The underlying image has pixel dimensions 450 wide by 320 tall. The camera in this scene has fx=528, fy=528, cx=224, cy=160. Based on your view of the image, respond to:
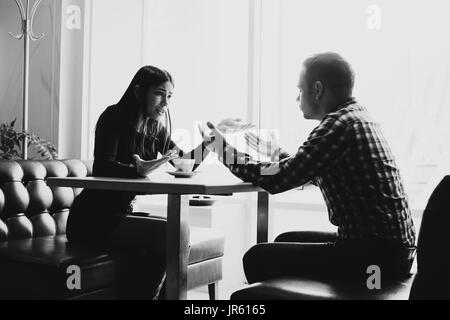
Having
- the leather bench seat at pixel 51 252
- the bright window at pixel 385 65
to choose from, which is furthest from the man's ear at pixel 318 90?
the bright window at pixel 385 65

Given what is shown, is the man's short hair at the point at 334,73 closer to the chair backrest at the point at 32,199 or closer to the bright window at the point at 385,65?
the chair backrest at the point at 32,199

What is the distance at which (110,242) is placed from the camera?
94.5 inches

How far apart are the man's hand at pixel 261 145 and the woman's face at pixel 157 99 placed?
0.49 m

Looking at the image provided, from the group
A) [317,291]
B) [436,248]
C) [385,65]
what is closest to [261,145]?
[317,291]

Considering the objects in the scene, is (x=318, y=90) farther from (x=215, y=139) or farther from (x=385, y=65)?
(x=385, y=65)

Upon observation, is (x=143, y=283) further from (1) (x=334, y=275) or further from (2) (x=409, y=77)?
(2) (x=409, y=77)

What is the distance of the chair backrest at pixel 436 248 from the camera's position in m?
1.14

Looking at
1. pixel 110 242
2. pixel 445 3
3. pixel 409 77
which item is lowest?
pixel 110 242

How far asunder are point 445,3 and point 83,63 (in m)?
2.52

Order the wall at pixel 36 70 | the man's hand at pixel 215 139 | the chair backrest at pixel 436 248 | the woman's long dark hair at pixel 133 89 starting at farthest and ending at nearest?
the wall at pixel 36 70, the woman's long dark hair at pixel 133 89, the man's hand at pixel 215 139, the chair backrest at pixel 436 248

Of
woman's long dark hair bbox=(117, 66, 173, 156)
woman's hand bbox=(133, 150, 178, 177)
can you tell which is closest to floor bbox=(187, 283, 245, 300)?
woman's long dark hair bbox=(117, 66, 173, 156)

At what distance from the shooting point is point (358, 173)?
1.58 metres

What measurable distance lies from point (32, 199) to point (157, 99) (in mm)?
803
